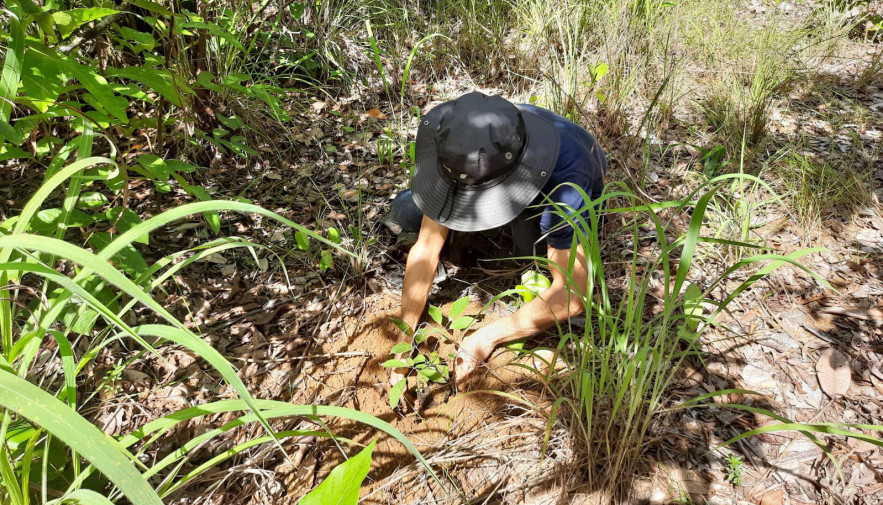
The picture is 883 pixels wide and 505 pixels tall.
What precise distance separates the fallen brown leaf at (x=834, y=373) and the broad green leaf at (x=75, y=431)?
199 cm

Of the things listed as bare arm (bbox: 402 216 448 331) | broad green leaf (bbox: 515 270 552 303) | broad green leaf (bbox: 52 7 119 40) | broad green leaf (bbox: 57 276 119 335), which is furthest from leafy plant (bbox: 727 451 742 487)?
broad green leaf (bbox: 52 7 119 40)

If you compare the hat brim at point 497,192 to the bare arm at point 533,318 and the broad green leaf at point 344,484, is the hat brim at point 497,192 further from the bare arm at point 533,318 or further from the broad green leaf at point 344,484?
the broad green leaf at point 344,484

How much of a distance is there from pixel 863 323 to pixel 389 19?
10.1 feet

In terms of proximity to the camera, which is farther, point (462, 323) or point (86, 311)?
point (462, 323)

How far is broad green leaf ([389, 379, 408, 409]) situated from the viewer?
1803 millimetres

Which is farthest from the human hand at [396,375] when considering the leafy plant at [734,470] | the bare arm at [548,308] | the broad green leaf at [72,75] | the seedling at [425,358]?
the broad green leaf at [72,75]

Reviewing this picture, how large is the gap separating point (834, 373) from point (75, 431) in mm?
2134

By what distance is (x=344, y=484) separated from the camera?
819mm

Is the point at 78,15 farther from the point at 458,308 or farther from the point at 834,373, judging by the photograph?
the point at 834,373

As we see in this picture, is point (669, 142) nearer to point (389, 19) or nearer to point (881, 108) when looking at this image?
point (881, 108)

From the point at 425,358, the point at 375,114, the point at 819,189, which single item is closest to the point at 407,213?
the point at 425,358

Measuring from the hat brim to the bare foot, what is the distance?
16.8 inches

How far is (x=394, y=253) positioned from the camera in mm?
2461

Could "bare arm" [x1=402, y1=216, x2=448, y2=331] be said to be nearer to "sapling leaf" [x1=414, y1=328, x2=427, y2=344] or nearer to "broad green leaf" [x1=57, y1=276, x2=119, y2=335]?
"sapling leaf" [x1=414, y1=328, x2=427, y2=344]
